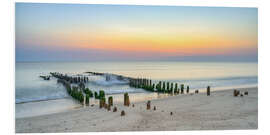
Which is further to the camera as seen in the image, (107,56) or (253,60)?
(107,56)

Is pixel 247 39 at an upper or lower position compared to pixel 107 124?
upper

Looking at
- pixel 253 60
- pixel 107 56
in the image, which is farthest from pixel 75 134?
pixel 253 60

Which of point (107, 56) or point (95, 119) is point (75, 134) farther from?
point (107, 56)
